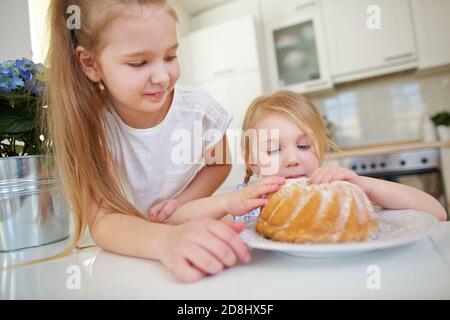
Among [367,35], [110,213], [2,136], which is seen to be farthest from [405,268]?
[367,35]

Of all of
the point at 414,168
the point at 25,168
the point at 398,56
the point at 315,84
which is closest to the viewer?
the point at 25,168

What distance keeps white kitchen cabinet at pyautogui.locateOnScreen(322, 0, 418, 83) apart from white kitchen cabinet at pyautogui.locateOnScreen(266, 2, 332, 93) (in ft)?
0.25

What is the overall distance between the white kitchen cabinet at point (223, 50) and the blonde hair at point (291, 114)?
5.64 feet

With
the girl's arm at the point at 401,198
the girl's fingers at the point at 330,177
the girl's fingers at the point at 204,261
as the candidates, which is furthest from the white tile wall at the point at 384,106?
the girl's fingers at the point at 204,261

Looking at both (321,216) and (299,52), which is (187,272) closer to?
(321,216)

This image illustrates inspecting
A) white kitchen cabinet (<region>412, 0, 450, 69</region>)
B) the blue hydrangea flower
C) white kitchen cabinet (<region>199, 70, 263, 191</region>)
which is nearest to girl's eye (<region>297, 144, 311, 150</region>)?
the blue hydrangea flower

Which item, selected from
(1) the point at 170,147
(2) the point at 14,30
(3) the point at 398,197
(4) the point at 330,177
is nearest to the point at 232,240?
(4) the point at 330,177

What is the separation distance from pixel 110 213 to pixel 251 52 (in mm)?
2239

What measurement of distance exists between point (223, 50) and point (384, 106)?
56.9 inches

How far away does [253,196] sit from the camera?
1.68ft

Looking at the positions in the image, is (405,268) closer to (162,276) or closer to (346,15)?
(162,276)

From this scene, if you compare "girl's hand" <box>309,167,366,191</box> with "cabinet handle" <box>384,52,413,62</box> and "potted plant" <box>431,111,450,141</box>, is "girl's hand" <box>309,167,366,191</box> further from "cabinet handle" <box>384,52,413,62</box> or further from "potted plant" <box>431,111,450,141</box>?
"cabinet handle" <box>384,52,413,62</box>

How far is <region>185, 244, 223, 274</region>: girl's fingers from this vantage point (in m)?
0.34

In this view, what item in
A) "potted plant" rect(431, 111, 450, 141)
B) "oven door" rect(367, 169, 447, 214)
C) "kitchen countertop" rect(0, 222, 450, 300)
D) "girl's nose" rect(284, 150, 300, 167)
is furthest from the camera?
"potted plant" rect(431, 111, 450, 141)
